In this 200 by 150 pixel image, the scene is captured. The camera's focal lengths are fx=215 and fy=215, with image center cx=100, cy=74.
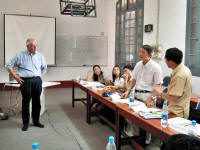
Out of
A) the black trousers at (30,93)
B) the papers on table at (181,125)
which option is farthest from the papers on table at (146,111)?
the black trousers at (30,93)

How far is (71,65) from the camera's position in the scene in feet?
25.4

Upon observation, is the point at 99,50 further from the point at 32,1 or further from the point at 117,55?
the point at 32,1

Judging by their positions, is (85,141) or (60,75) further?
Result: (60,75)

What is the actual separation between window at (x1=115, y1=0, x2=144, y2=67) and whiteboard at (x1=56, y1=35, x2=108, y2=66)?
0.79 metres

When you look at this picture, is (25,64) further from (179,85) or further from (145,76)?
(179,85)

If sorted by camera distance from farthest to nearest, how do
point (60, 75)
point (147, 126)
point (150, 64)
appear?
point (60, 75) < point (150, 64) < point (147, 126)

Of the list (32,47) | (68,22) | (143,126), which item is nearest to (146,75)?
(143,126)

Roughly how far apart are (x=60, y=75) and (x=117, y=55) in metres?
2.15

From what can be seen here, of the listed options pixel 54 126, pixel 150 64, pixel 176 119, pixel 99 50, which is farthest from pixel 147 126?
pixel 99 50

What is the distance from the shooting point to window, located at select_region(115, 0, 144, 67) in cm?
604

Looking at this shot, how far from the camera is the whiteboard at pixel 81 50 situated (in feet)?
24.7

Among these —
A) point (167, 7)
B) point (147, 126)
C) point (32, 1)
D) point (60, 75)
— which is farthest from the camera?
point (60, 75)

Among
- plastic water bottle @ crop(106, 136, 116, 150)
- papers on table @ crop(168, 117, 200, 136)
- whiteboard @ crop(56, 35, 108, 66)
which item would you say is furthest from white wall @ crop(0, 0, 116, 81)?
plastic water bottle @ crop(106, 136, 116, 150)

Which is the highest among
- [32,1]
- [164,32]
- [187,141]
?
[32,1]
